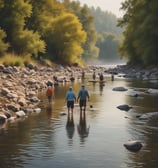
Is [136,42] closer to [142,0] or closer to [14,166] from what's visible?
[142,0]

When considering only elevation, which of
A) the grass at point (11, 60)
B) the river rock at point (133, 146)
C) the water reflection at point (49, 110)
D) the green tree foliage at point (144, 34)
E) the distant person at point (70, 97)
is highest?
the green tree foliage at point (144, 34)

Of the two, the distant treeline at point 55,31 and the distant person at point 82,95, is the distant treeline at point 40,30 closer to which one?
the distant treeline at point 55,31

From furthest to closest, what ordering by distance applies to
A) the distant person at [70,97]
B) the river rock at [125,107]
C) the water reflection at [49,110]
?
the river rock at [125,107]
the water reflection at [49,110]
the distant person at [70,97]

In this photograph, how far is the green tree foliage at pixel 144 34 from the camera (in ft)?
252

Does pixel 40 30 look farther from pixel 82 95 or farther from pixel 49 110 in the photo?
pixel 82 95

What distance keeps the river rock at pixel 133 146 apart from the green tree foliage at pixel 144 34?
5758cm

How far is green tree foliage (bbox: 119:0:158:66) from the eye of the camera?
252 ft

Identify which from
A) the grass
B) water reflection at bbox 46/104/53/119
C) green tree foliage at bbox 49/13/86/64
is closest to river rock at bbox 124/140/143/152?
water reflection at bbox 46/104/53/119

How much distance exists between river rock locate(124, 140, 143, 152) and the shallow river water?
270 millimetres

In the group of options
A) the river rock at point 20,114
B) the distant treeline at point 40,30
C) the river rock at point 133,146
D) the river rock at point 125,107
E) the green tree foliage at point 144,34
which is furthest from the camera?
the green tree foliage at point 144,34

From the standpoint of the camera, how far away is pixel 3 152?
19000 mm

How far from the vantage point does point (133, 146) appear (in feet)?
64.8

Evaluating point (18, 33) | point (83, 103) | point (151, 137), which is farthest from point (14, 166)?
point (18, 33)

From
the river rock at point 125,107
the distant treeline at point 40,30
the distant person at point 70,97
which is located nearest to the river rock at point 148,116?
the river rock at point 125,107
